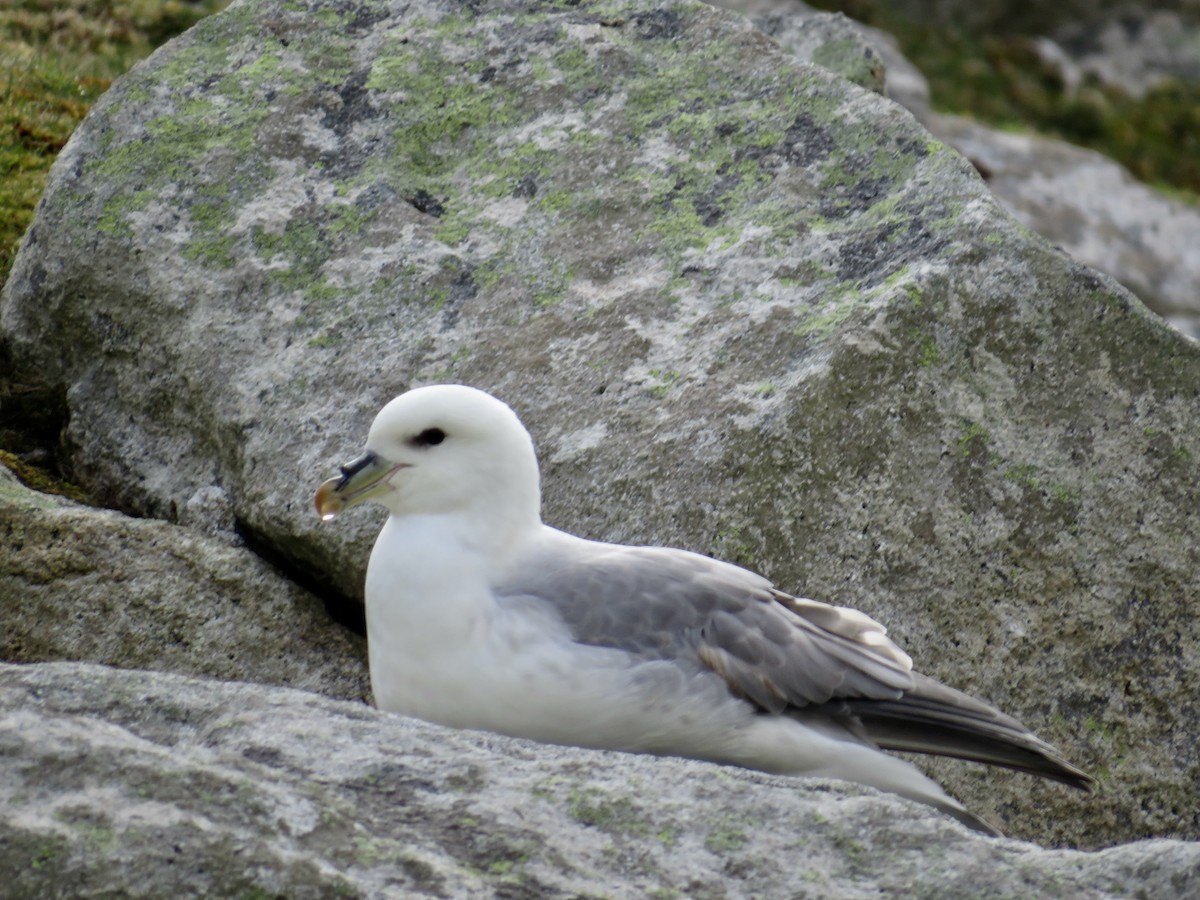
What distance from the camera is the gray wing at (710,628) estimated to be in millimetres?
4098

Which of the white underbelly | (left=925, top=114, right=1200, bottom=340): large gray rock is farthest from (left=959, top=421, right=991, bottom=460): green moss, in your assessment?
(left=925, top=114, right=1200, bottom=340): large gray rock

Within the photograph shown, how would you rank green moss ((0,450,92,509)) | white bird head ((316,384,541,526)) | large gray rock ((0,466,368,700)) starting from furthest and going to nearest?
green moss ((0,450,92,509)) → large gray rock ((0,466,368,700)) → white bird head ((316,384,541,526))

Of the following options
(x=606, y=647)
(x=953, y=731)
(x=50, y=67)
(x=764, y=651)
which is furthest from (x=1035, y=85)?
(x=606, y=647)

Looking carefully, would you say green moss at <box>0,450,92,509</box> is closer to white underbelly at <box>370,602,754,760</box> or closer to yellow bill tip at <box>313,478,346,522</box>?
yellow bill tip at <box>313,478,346,522</box>

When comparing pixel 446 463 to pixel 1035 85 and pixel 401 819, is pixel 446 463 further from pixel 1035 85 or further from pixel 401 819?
pixel 1035 85

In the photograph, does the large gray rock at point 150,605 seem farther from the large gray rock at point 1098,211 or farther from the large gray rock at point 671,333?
the large gray rock at point 1098,211

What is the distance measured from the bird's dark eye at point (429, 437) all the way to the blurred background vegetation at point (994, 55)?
19.1 ft

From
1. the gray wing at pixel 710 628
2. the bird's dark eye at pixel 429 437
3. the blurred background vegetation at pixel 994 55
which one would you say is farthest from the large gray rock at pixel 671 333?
the blurred background vegetation at pixel 994 55

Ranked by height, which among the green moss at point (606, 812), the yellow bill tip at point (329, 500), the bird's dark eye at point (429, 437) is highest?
the green moss at point (606, 812)

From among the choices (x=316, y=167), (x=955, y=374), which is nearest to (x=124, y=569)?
(x=316, y=167)

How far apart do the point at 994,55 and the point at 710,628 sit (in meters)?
14.5

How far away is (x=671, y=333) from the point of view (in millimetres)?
5129

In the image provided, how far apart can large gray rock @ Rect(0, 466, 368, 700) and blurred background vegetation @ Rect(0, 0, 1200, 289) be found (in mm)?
5204

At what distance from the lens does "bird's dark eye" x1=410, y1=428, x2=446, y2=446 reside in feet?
14.3
